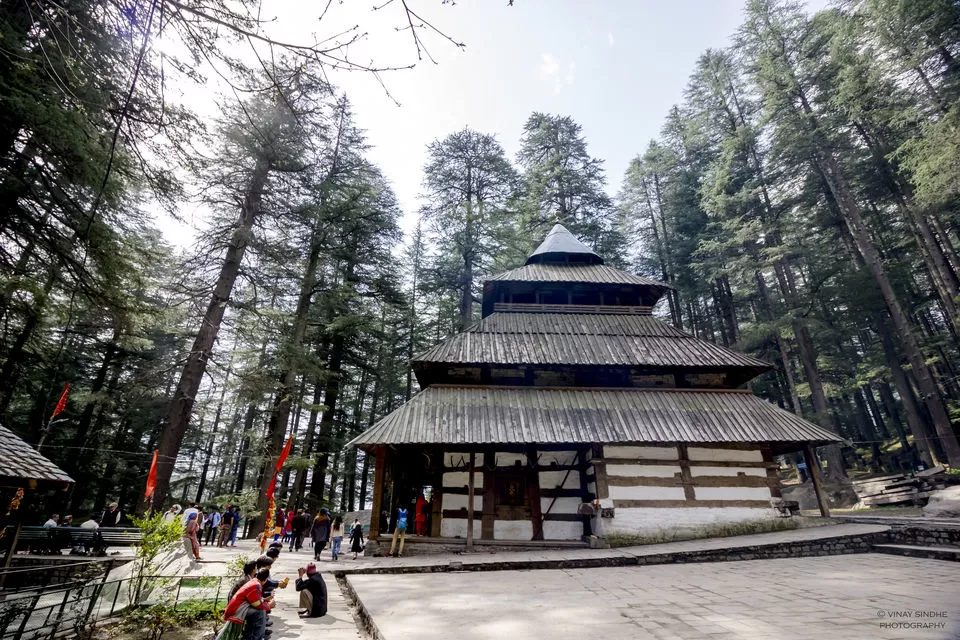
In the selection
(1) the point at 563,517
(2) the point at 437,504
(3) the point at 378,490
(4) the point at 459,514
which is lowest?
(1) the point at 563,517

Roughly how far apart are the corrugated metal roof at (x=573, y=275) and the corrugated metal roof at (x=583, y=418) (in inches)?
201

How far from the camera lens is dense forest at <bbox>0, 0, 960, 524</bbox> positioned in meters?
8.28

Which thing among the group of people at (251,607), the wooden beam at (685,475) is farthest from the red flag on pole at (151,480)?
the wooden beam at (685,475)

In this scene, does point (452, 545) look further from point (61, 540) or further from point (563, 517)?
point (61, 540)

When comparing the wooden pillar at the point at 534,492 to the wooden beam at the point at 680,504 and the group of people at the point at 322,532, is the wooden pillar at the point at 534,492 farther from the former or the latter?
the group of people at the point at 322,532

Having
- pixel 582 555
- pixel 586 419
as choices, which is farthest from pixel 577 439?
pixel 582 555

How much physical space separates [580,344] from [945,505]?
1292 cm

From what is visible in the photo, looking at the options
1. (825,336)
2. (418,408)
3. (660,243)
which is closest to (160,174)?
(418,408)

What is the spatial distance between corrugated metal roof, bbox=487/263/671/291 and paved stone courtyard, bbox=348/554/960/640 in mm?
10645

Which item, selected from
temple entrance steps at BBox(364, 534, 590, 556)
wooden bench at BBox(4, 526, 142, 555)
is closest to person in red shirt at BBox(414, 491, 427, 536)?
temple entrance steps at BBox(364, 534, 590, 556)

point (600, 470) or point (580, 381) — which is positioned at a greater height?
point (580, 381)

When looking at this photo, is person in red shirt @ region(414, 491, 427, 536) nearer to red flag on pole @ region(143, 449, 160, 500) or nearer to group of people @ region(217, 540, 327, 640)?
group of people @ region(217, 540, 327, 640)

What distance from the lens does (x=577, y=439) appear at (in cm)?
1121

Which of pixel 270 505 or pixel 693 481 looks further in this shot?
pixel 693 481
